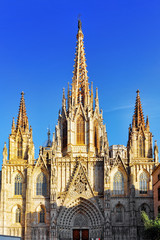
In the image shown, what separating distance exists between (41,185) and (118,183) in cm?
1335

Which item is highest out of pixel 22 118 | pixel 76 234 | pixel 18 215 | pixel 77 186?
pixel 22 118

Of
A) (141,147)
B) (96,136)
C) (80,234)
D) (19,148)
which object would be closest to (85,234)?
(80,234)

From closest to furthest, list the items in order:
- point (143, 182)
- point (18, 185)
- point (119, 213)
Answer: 1. point (119, 213)
2. point (143, 182)
3. point (18, 185)

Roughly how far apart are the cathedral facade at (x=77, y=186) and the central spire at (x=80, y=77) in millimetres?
4882

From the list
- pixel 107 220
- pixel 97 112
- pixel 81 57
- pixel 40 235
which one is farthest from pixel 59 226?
pixel 81 57

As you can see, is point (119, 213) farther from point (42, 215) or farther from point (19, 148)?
point (19, 148)

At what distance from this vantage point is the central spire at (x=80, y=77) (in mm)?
80863

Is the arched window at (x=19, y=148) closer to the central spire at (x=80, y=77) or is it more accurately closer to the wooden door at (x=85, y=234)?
the central spire at (x=80, y=77)

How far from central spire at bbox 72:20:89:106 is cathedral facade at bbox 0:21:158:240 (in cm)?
488

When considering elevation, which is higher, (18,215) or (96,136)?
(96,136)

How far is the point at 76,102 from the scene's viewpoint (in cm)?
8019

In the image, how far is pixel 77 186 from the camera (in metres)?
71.9

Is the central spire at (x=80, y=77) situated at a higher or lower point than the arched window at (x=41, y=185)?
higher

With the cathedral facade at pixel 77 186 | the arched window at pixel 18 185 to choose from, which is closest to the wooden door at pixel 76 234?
the cathedral facade at pixel 77 186
